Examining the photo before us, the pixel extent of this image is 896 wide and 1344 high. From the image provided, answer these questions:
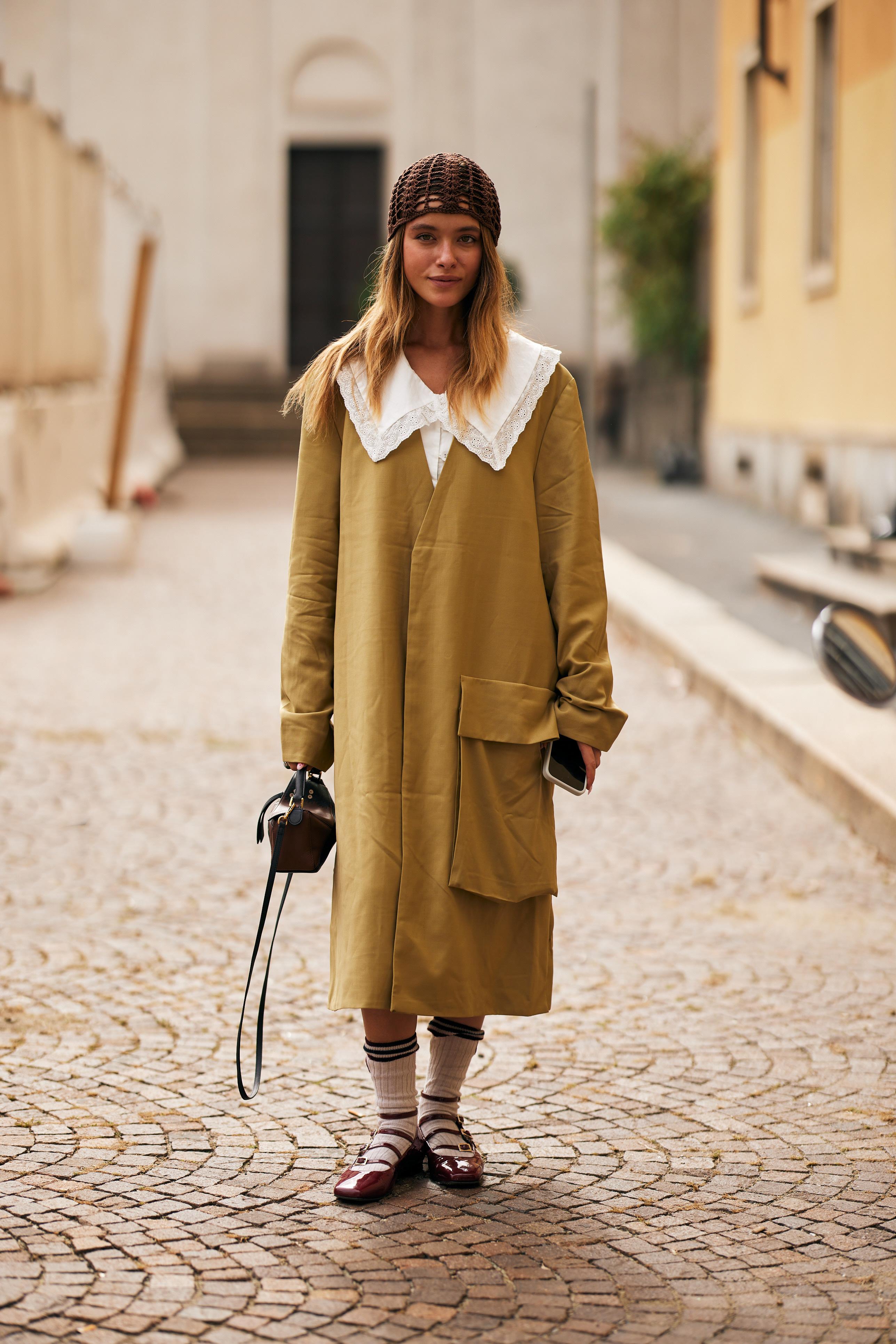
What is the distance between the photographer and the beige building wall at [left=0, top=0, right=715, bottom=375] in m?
26.6

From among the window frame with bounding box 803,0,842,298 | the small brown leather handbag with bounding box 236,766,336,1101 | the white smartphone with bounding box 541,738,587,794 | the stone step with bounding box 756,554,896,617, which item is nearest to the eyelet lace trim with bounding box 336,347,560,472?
the white smartphone with bounding box 541,738,587,794

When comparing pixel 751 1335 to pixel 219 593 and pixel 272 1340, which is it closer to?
pixel 272 1340

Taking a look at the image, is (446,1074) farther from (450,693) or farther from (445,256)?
(445,256)

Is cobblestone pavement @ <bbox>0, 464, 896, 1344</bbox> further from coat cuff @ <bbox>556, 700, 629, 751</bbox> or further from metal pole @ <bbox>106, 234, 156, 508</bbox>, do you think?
metal pole @ <bbox>106, 234, 156, 508</bbox>

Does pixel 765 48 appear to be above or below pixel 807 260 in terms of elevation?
above

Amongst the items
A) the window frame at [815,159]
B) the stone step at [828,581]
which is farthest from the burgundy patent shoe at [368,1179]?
the window frame at [815,159]

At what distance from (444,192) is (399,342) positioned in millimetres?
284

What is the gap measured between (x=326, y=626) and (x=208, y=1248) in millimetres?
1139

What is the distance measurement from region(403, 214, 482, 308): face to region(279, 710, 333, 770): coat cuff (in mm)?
807

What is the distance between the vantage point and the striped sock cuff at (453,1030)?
346 cm

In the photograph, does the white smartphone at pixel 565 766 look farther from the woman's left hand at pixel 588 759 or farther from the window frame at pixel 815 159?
the window frame at pixel 815 159

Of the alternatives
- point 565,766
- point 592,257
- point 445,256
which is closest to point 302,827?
point 565,766

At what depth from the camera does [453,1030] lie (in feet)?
11.4

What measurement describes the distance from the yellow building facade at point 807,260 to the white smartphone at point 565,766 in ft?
31.5
